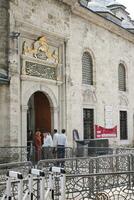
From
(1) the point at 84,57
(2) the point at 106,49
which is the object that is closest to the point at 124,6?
(2) the point at 106,49

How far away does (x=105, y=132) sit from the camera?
72.1 feet

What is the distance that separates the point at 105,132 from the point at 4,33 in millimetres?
8830

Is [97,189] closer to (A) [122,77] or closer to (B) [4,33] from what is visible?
(B) [4,33]

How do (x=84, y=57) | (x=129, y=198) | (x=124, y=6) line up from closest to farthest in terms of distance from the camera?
(x=129, y=198), (x=84, y=57), (x=124, y=6)

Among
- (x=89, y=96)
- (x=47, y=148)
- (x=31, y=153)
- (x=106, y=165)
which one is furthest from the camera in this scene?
(x=89, y=96)

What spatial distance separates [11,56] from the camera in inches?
614

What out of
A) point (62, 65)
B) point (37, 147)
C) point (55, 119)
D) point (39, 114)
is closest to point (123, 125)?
point (39, 114)

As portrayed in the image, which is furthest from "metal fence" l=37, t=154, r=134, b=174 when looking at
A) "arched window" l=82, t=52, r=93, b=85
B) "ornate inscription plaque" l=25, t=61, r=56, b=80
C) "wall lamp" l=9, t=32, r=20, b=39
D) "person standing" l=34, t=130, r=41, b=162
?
"arched window" l=82, t=52, r=93, b=85

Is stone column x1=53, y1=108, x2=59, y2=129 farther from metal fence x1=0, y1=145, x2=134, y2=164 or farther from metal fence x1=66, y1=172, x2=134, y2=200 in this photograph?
metal fence x1=66, y1=172, x2=134, y2=200

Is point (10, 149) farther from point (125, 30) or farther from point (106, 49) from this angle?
point (125, 30)

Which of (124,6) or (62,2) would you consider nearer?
(62,2)

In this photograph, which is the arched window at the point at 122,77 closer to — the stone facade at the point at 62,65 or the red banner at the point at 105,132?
the stone facade at the point at 62,65

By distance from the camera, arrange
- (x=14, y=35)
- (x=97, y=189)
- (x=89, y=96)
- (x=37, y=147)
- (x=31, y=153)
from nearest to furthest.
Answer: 1. (x=97, y=189)
2. (x=31, y=153)
3. (x=14, y=35)
4. (x=37, y=147)
5. (x=89, y=96)

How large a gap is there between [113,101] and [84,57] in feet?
12.0
